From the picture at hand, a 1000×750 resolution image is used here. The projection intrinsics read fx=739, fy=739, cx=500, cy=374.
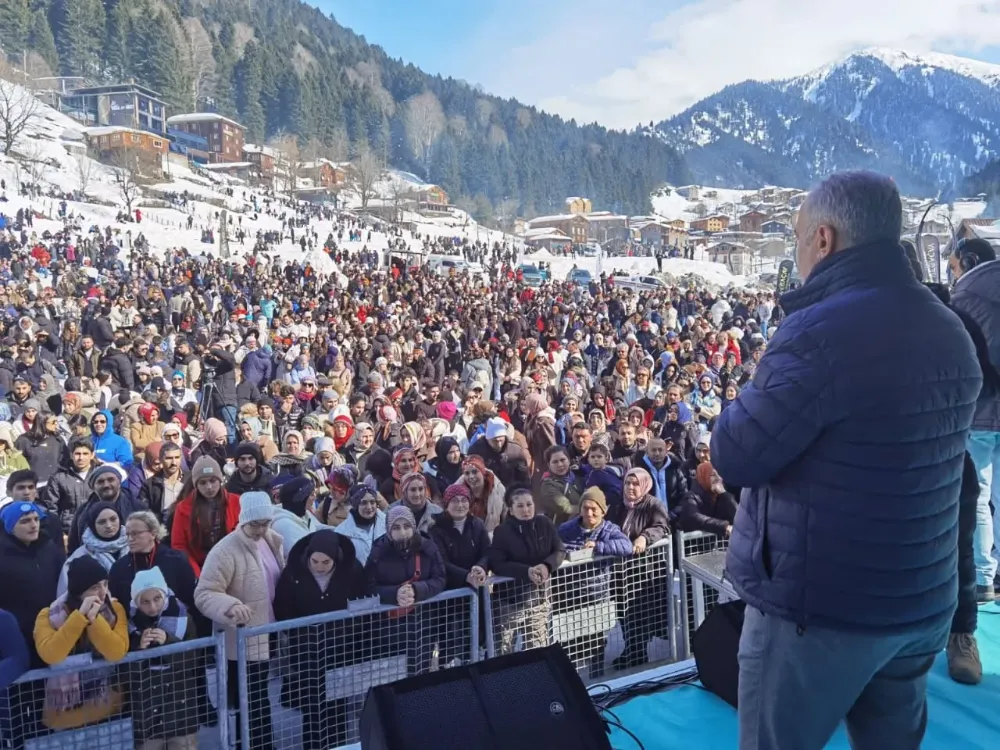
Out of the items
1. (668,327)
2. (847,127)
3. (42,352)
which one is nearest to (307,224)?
(668,327)

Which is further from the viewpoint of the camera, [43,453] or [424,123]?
[424,123]

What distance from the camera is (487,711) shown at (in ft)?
6.02

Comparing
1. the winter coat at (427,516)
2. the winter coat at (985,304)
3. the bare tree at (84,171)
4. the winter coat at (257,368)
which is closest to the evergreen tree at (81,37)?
the bare tree at (84,171)

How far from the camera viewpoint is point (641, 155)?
358 feet

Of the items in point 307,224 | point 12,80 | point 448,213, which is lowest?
point 307,224

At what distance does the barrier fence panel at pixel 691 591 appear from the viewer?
302 cm

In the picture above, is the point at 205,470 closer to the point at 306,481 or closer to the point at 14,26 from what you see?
the point at 306,481

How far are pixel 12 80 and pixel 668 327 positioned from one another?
59.1 m

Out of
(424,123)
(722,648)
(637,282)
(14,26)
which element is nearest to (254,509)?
(722,648)

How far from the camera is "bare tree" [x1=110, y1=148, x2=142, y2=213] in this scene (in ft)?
128

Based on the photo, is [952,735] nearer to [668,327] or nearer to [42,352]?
[42,352]

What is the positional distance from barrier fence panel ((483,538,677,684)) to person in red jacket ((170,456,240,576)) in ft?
4.72

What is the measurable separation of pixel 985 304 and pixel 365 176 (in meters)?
61.1

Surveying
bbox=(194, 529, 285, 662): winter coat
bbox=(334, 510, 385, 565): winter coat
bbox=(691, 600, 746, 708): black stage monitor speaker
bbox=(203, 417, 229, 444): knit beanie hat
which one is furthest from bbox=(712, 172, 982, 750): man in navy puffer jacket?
bbox=(203, 417, 229, 444): knit beanie hat
